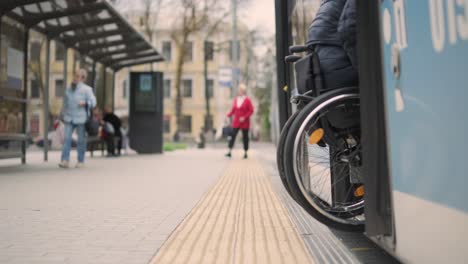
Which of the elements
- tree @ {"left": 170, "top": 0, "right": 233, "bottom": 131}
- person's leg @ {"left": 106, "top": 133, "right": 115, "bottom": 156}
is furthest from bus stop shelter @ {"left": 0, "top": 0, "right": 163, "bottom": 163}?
tree @ {"left": 170, "top": 0, "right": 233, "bottom": 131}

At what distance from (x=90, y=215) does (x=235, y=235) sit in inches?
56.8

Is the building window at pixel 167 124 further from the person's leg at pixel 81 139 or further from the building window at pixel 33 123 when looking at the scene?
the person's leg at pixel 81 139

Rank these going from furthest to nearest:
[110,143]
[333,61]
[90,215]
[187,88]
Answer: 1. [187,88]
2. [110,143]
3. [90,215]
4. [333,61]

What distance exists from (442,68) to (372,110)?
58 cm

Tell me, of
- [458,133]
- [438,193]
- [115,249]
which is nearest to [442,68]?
[458,133]

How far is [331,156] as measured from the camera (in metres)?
3.00

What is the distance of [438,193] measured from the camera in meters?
1.65

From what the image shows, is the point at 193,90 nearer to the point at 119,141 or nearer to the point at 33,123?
the point at 119,141

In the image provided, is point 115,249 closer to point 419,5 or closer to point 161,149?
point 419,5

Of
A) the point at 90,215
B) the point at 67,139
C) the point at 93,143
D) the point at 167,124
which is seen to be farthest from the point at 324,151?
the point at 167,124

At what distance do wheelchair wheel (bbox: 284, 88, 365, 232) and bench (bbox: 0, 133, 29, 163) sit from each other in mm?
7013

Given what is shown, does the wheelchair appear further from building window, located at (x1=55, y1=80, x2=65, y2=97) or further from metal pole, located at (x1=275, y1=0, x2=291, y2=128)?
building window, located at (x1=55, y1=80, x2=65, y2=97)

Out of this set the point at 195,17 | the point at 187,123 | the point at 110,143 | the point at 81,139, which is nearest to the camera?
the point at 81,139

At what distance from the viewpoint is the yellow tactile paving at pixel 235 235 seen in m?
2.59
